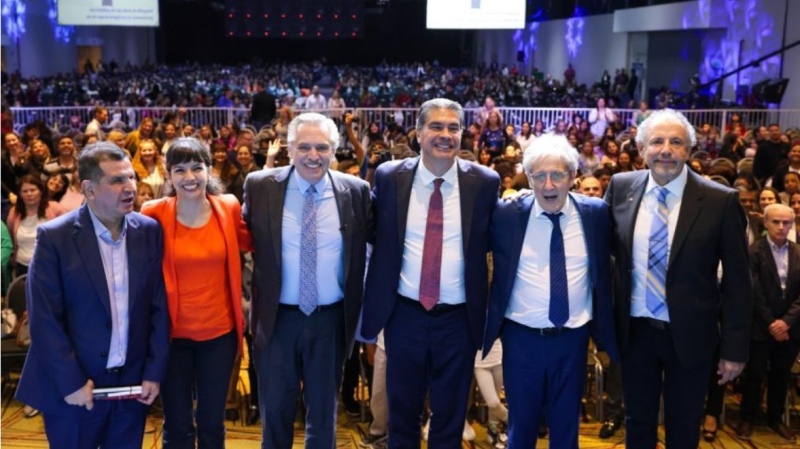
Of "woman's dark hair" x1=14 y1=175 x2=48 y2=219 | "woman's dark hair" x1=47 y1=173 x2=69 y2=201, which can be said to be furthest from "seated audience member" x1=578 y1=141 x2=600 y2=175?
"woman's dark hair" x1=14 y1=175 x2=48 y2=219

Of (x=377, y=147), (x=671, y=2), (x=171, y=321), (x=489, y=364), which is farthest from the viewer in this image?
(x=671, y=2)

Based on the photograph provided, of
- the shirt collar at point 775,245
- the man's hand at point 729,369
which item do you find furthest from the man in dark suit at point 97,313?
the shirt collar at point 775,245

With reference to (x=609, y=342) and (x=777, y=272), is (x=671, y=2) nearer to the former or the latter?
(x=777, y=272)

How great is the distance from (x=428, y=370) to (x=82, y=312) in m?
1.38

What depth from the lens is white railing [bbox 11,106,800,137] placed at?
1306cm

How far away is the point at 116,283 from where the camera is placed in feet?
9.52

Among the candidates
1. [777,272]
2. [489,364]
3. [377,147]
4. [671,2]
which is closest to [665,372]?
[489,364]

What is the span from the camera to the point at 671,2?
752 inches

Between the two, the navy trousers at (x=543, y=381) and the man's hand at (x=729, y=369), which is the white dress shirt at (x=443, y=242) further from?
the man's hand at (x=729, y=369)

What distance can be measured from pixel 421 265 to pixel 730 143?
27.1ft

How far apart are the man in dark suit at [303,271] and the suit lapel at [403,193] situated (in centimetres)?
15

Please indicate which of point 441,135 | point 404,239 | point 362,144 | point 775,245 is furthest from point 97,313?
point 362,144

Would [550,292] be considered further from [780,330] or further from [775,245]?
[775,245]

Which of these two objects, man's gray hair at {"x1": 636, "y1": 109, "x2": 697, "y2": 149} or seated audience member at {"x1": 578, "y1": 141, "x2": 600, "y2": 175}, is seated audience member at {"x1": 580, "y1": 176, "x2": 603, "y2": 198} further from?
seated audience member at {"x1": 578, "y1": 141, "x2": 600, "y2": 175}
